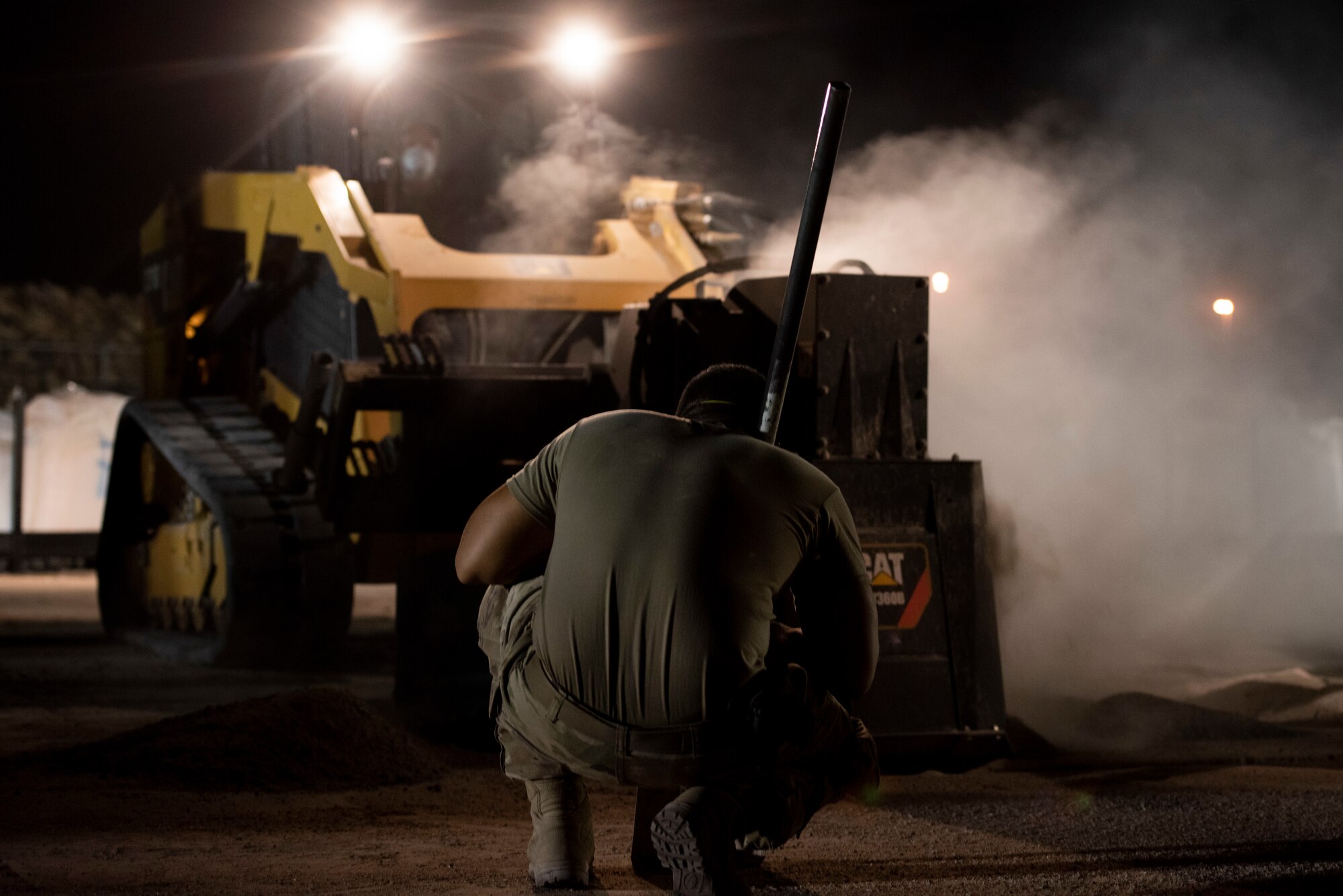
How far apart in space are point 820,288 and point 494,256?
9.54 ft

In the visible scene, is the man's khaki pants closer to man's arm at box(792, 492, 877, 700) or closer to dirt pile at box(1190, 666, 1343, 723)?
man's arm at box(792, 492, 877, 700)

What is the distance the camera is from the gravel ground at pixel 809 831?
3.57m

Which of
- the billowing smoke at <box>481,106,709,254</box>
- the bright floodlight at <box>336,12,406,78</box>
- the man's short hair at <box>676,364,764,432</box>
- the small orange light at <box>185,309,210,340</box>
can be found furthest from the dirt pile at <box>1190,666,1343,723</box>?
the small orange light at <box>185,309,210,340</box>

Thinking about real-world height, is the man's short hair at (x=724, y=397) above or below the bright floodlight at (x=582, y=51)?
below

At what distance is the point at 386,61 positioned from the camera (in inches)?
350

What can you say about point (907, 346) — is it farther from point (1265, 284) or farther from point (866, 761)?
point (1265, 284)

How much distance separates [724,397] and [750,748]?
79cm

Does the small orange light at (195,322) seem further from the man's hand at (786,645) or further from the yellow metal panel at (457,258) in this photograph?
the man's hand at (786,645)

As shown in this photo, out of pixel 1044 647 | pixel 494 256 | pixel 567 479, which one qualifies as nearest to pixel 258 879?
pixel 567 479

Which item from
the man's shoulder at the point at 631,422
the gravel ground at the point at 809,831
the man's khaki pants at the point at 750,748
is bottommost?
the gravel ground at the point at 809,831

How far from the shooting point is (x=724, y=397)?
345cm

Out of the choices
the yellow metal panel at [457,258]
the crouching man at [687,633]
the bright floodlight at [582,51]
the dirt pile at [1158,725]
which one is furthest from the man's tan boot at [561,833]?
the bright floodlight at [582,51]

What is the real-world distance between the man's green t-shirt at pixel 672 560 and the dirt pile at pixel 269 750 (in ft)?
6.70

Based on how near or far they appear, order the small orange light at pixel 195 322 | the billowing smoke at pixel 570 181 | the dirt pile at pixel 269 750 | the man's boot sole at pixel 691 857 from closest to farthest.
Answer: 1. the man's boot sole at pixel 691 857
2. the dirt pile at pixel 269 750
3. the billowing smoke at pixel 570 181
4. the small orange light at pixel 195 322
